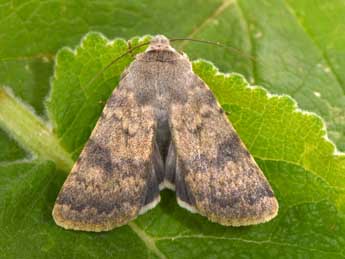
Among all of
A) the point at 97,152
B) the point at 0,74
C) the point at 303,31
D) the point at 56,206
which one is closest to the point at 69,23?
the point at 0,74

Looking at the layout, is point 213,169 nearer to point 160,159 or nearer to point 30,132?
point 160,159

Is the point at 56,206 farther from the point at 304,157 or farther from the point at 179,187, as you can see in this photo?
the point at 304,157

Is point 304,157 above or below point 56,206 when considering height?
above

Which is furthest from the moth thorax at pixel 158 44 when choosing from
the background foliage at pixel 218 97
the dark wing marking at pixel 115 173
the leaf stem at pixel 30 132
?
the leaf stem at pixel 30 132

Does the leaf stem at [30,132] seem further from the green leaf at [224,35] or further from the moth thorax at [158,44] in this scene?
the moth thorax at [158,44]

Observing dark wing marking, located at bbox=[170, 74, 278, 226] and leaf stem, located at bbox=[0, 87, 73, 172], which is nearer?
dark wing marking, located at bbox=[170, 74, 278, 226]

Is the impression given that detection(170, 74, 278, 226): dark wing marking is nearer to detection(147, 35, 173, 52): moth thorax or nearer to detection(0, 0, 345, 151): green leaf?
detection(147, 35, 173, 52): moth thorax

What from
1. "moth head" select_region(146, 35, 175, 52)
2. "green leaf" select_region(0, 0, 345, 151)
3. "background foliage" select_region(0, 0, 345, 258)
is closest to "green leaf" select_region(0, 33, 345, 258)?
"background foliage" select_region(0, 0, 345, 258)
